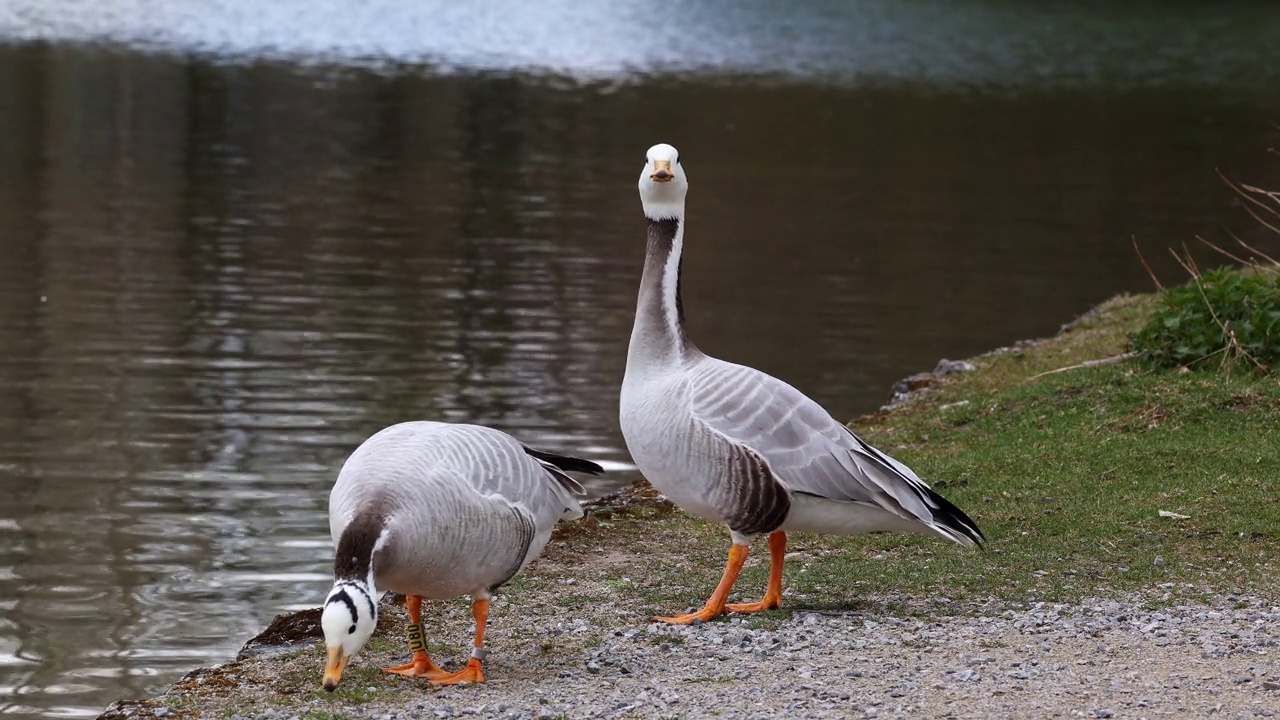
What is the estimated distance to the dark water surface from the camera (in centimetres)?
1204

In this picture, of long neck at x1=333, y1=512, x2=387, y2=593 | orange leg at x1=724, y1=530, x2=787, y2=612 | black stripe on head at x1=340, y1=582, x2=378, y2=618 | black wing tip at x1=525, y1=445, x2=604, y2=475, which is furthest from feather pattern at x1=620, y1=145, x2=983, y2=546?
black stripe on head at x1=340, y1=582, x2=378, y2=618

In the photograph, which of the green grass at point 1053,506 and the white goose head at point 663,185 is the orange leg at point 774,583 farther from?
the white goose head at point 663,185

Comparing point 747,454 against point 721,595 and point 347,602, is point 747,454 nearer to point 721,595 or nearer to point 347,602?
point 721,595

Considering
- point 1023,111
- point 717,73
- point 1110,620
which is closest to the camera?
point 1110,620

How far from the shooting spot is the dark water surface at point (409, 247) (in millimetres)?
12039

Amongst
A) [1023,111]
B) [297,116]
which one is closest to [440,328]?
[297,116]

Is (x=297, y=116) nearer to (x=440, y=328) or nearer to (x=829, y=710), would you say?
(x=440, y=328)

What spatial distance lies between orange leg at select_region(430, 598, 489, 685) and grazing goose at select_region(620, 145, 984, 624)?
4.08ft

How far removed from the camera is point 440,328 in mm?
19062

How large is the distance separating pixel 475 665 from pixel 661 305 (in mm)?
2251

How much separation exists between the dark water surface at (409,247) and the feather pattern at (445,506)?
2.99 meters

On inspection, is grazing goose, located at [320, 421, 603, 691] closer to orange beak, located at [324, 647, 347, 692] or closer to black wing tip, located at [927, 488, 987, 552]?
orange beak, located at [324, 647, 347, 692]

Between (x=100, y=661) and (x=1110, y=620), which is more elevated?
(x=1110, y=620)

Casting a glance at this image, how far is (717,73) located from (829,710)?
146 ft
